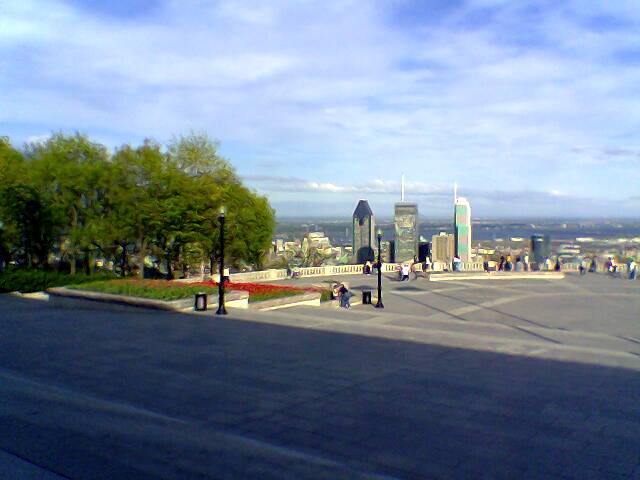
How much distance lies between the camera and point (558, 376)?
425 inches

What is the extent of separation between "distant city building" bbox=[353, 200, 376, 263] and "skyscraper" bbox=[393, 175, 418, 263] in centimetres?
243

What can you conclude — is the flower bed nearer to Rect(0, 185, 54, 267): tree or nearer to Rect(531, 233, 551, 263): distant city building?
Rect(0, 185, 54, 267): tree

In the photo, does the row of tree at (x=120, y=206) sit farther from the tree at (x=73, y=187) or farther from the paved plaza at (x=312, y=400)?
the paved plaza at (x=312, y=400)

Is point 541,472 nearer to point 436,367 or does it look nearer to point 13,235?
point 436,367

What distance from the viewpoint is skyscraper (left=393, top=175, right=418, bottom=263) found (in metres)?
51.5

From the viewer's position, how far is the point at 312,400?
909cm

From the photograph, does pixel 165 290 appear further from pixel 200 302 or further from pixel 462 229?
pixel 462 229

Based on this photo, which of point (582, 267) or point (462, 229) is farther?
point (462, 229)

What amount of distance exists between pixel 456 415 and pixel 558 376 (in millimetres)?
3477

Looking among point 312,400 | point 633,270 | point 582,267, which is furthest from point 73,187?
point 633,270

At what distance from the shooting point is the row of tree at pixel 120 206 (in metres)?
31.1

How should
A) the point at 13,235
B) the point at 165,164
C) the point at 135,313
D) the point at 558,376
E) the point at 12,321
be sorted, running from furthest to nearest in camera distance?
the point at 165,164, the point at 13,235, the point at 135,313, the point at 12,321, the point at 558,376

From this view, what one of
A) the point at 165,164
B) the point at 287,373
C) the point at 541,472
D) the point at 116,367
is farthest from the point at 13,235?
the point at 541,472

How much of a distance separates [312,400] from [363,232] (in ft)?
153
